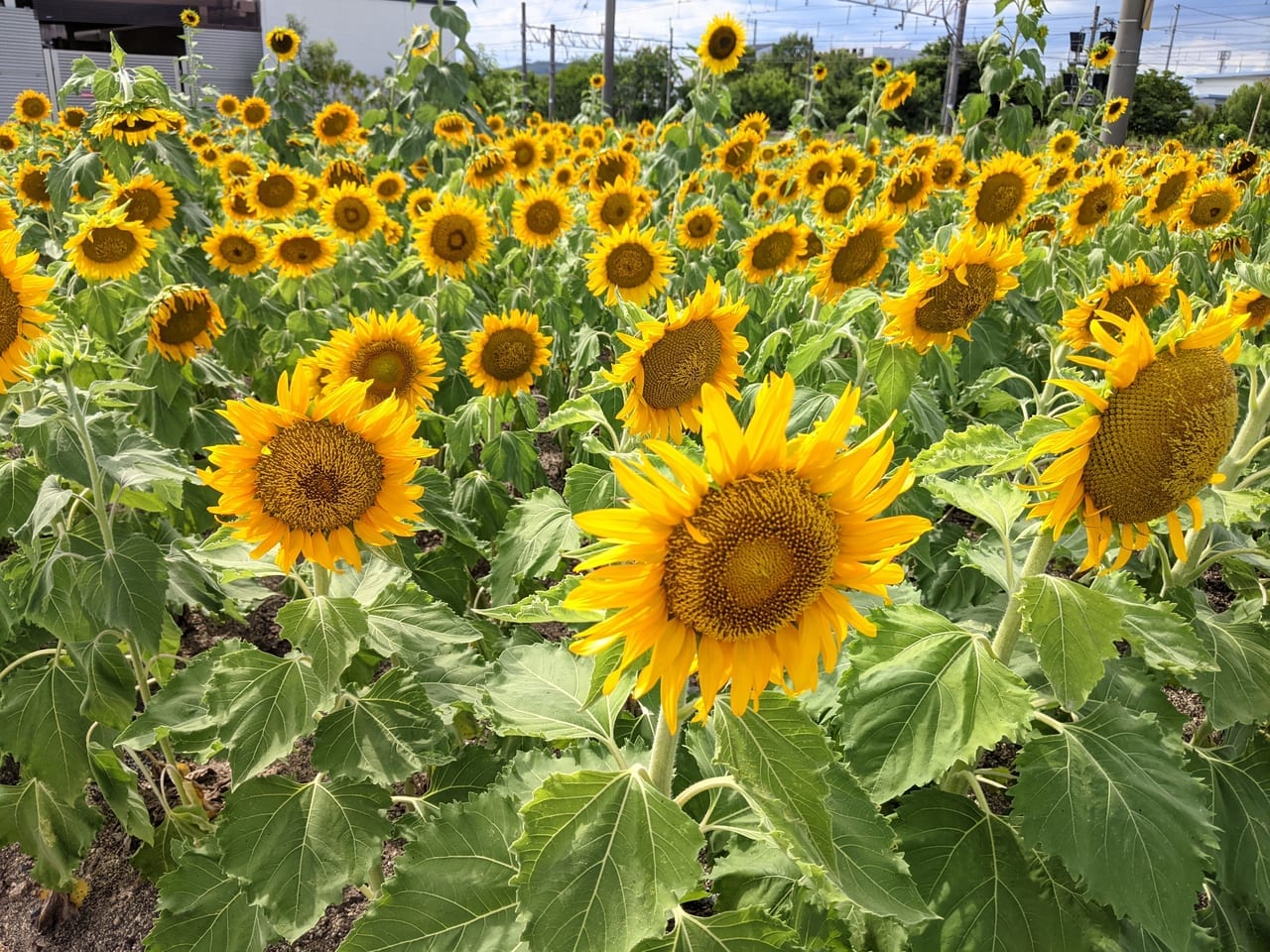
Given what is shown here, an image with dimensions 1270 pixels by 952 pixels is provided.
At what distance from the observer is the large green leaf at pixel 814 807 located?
116cm

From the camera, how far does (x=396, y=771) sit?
178 cm

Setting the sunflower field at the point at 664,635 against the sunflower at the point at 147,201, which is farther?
the sunflower at the point at 147,201

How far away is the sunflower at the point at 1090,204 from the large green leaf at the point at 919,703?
13.6 feet

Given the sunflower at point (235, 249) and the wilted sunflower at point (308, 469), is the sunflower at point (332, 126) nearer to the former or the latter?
the sunflower at point (235, 249)

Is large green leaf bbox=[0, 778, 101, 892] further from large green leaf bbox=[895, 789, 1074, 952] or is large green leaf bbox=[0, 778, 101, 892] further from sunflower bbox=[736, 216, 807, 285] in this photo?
Result: sunflower bbox=[736, 216, 807, 285]

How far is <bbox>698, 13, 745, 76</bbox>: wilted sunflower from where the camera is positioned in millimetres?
6230

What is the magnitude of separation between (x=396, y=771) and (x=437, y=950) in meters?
0.37

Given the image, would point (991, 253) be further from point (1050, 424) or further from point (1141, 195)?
point (1141, 195)

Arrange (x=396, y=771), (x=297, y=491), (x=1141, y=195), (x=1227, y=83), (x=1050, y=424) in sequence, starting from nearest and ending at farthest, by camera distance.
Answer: (x=1050, y=424) < (x=297, y=491) < (x=396, y=771) < (x=1141, y=195) < (x=1227, y=83)

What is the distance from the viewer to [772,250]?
4.25 metres

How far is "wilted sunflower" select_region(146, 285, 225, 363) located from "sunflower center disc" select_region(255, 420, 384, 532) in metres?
1.65

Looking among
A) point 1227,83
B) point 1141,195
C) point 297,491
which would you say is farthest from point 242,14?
point 1227,83

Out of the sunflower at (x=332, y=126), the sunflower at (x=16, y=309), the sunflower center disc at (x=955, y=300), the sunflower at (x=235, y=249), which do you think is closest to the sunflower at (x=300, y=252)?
the sunflower at (x=235, y=249)

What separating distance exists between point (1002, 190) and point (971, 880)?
3.63m
